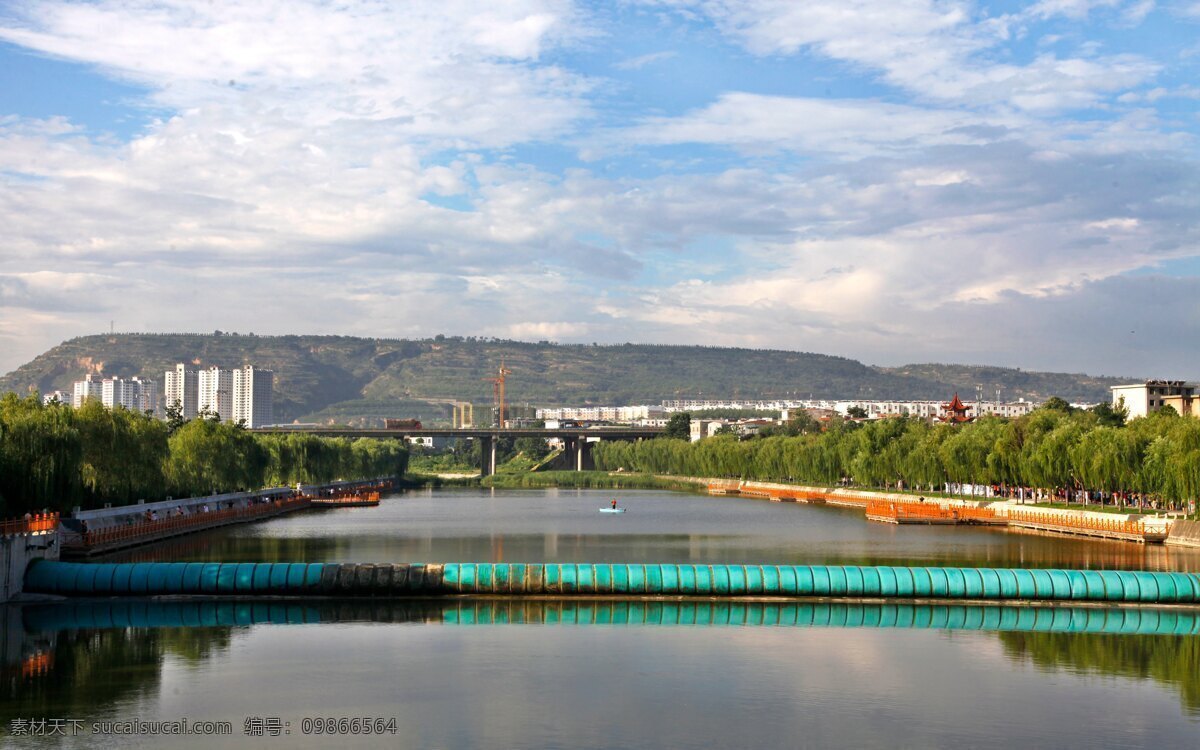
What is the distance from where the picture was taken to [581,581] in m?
44.0

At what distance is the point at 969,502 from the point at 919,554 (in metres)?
36.3

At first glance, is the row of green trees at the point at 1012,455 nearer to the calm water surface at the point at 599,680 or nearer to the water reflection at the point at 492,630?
the water reflection at the point at 492,630

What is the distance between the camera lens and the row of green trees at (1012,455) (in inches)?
2864

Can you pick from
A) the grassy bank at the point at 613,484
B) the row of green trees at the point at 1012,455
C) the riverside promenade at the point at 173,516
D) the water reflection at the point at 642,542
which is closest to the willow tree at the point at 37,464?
the riverside promenade at the point at 173,516

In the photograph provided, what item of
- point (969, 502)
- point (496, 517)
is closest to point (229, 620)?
point (496, 517)

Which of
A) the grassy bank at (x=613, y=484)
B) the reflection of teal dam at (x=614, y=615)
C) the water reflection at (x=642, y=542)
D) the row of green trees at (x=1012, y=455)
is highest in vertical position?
the row of green trees at (x=1012, y=455)

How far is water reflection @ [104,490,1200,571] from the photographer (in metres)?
60.1

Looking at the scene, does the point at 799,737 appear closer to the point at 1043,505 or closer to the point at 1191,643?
the point at 1191,643

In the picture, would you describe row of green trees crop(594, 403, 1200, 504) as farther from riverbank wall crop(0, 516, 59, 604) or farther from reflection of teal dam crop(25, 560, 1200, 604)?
riverbank wall crop(0, 516, 59, 604)

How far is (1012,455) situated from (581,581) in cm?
5916

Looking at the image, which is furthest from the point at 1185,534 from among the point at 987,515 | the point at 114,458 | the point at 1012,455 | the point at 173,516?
the point at 114,458

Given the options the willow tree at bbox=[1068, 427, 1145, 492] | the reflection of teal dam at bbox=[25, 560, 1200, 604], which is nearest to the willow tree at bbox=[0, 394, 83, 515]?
the reflection of teal dam at bbox=[25, 560, 1200, 604]

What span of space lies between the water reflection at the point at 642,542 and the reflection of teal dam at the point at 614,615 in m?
14.4

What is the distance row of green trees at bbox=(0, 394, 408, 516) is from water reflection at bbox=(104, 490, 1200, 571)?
473cm
